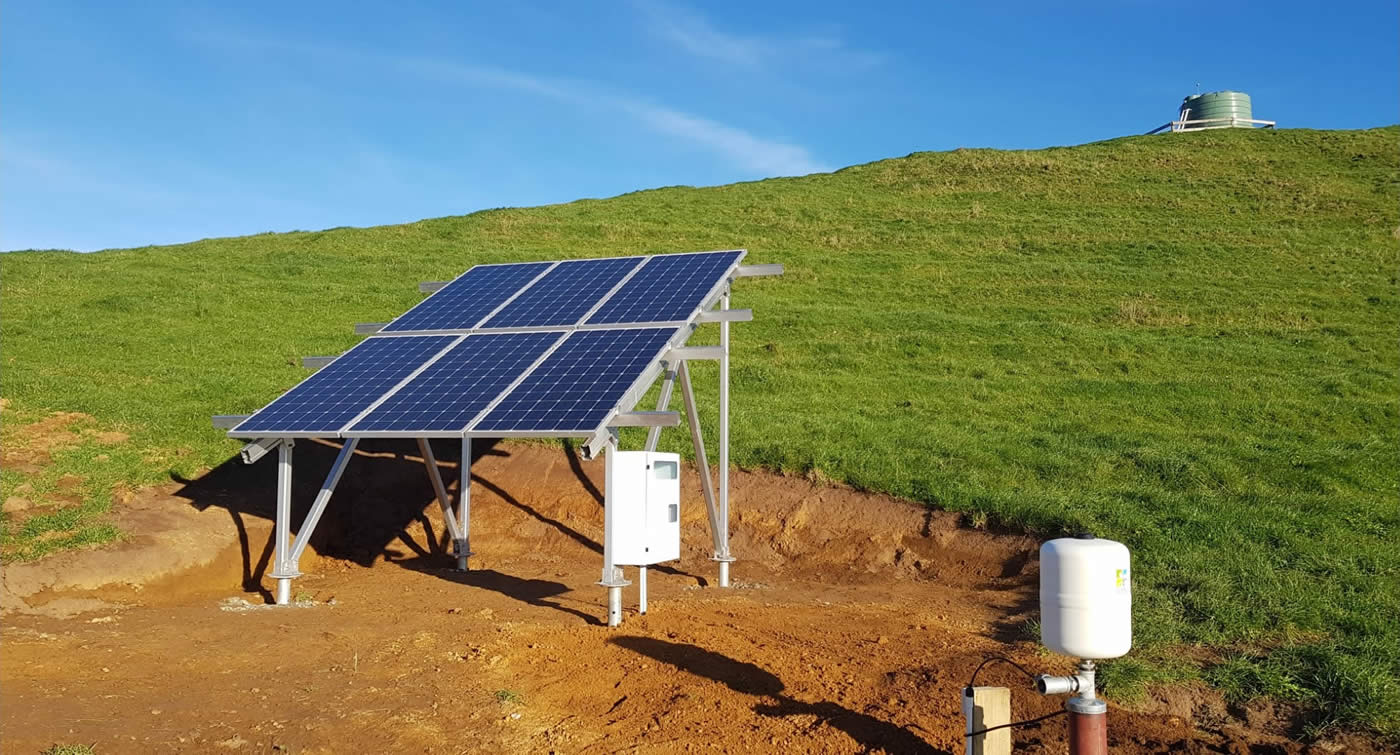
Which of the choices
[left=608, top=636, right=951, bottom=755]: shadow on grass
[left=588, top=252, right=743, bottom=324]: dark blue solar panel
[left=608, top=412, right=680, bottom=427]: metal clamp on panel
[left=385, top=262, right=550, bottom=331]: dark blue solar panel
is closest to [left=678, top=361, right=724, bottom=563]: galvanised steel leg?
[left=588, top=252, right=743, bottom=324]: dark blue solar panel

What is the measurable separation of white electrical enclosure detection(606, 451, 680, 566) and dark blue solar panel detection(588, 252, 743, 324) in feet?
7.11

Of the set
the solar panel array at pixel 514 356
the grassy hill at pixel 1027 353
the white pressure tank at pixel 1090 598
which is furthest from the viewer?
the grassy hill at pixel 1027 353

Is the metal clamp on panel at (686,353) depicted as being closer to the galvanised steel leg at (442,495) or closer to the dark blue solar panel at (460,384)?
the dark blue solar panel at (460,384)

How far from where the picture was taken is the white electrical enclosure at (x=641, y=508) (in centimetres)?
1006

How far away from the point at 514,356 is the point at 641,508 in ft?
9.30

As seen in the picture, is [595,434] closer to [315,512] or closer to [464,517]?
[315,512]

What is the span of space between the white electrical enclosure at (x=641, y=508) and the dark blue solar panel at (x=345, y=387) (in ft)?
10.6

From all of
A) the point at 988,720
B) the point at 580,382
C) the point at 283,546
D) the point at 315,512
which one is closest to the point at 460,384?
the point at 580,382

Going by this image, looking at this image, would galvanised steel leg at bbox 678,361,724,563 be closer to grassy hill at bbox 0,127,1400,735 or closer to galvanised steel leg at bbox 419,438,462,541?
grassy hill at bbox 0,127,1400,735

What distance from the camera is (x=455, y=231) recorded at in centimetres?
4019

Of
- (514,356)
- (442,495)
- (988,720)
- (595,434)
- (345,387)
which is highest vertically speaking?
(514,356)

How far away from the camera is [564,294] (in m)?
14.0

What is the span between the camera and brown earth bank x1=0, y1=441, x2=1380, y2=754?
7.16 meters

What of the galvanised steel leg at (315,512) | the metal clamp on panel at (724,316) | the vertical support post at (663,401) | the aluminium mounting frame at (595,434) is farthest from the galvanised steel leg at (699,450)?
the galvanised steel leg at (315,512)
